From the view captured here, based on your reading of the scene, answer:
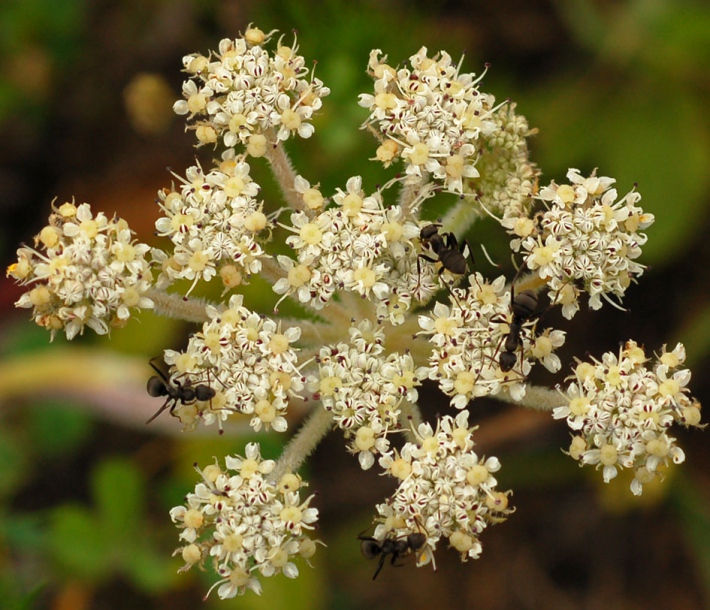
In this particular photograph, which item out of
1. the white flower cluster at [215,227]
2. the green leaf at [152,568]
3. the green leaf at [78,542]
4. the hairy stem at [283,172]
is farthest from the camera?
the green leaf at [78,542]

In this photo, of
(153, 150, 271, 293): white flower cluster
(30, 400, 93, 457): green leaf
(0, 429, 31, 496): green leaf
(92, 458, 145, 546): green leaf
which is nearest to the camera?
(153, 150, 271, 293): white flower cluster

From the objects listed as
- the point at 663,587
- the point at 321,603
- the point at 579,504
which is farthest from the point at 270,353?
the point at 663,587

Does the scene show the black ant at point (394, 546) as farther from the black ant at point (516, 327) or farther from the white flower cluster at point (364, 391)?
the black ant at point (516, 327)

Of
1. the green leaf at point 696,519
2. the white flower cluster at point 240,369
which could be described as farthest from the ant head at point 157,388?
the green leaf at point 696,519

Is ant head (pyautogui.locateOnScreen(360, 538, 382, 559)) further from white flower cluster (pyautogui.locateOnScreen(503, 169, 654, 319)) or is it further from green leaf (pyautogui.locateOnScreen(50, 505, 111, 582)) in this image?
green leaf (pyautogui.locateOnScreen(50, 505, 111, 582))

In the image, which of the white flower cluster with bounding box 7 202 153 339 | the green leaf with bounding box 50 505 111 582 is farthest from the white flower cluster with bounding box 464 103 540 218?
the green leaf with bounding box 50 505 111 582

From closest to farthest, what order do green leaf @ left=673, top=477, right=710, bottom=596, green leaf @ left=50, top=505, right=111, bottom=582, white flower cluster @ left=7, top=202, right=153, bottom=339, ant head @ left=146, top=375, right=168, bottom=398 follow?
white flower cluster @ left=7, top=202, right=153, bottom=339 → ant head @ left=146, top=375, right=168, bottom=398 → green leaf @ left=50, top=505, right=111, bottom=582 → green leaf @ left=673, top=477, right=710, bottom=596
